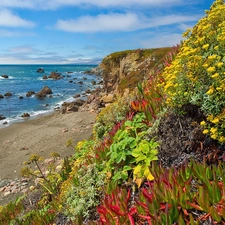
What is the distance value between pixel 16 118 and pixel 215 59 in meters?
25.3

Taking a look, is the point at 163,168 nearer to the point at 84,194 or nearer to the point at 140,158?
the point at 140,158

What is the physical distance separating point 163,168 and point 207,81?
1.38 m

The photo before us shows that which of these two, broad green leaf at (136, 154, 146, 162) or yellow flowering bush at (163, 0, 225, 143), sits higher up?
yellow flowering bush at (163, 0, 225, 143)

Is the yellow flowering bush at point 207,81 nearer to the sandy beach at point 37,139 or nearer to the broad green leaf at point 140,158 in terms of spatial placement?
the broad green leaf at point 140,158

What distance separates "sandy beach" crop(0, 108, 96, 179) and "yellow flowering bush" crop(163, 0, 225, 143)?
31.7ft

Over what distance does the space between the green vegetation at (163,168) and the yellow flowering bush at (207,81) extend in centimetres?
1

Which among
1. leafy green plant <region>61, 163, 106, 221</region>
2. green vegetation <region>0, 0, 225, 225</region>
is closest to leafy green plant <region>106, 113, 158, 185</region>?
green vegetation <region>0, 0, 225, 225</region>

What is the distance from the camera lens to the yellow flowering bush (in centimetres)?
353

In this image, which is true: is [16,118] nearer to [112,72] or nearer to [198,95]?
[112,72]

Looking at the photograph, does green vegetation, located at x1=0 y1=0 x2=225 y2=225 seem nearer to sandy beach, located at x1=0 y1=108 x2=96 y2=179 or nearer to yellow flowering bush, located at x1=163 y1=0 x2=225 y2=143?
yellow flowering bush, located at x1=163 y1=0 x2=225 y2=143

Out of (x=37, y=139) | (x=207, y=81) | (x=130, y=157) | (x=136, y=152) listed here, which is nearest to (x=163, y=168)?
(x=136, y=152)

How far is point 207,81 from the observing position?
153 inches

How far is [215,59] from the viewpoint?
3.89m

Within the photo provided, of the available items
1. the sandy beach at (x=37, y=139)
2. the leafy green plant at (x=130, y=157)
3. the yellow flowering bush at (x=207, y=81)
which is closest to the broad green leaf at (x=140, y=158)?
the leafy green plant at (x=130, y=157)
